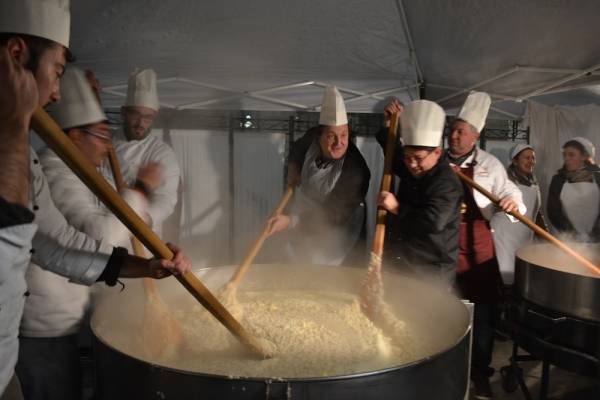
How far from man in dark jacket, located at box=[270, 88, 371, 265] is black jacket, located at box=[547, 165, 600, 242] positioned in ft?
5.94

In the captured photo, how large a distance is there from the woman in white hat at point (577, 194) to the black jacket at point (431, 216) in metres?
1.93

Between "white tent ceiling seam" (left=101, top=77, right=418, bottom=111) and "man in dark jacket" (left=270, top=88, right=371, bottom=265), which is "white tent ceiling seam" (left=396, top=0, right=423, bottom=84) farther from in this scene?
"man in dark jacket" (left=270, top=88, right=371, bottom=265)

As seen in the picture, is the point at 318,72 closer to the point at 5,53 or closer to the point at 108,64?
the point at 108,64

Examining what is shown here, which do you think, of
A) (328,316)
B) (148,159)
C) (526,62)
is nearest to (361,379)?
(328,316)

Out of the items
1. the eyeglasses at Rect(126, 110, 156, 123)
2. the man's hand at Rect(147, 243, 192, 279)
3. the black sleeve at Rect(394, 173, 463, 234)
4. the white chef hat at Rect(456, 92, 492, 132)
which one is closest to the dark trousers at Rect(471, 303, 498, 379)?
the black sleeve at Rect(394, 173, 463, 234)

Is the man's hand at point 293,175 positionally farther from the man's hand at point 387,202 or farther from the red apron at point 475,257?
the red apron at point 475,257

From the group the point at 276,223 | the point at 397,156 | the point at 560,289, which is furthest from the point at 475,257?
the point at 276,223

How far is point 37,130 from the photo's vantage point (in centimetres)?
84

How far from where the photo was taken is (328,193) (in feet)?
8.86

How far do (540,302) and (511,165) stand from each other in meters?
2.15

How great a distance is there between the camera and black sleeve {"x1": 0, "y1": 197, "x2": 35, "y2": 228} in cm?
72

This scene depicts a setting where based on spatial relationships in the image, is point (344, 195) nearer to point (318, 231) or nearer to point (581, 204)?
point (318, 231)

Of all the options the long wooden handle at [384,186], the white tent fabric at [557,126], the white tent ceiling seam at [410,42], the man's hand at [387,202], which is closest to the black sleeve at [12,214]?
the long wooden handle at [384,186]

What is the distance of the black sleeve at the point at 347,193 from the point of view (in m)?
2.65
